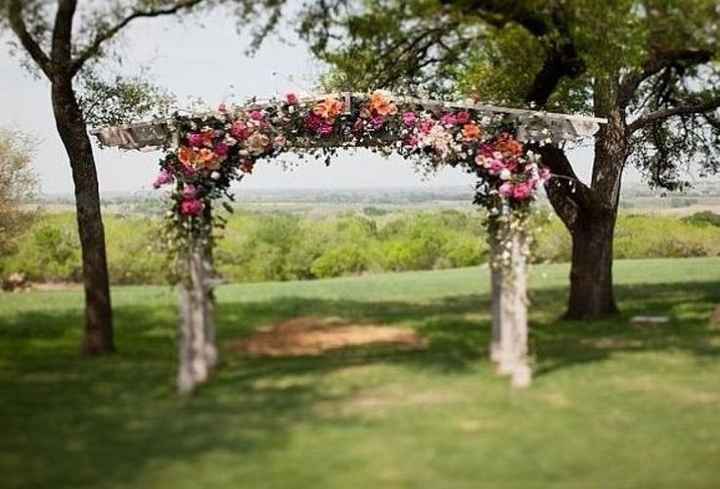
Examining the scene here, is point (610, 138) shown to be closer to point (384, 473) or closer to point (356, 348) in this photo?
point (356, 348)

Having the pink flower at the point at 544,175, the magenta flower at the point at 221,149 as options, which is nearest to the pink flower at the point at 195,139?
the magenta flower at the point at 221,149

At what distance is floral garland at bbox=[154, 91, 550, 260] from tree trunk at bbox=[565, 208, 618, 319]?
2834 mm

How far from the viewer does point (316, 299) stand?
31.6 feet

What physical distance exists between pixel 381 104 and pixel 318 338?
1.98m

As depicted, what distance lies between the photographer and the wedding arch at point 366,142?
7.67m

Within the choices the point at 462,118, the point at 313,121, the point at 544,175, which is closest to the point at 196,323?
the point at 313,121

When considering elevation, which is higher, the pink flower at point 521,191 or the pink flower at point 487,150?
the pink flower at point 487,150

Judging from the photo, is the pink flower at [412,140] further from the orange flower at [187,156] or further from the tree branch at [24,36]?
the tree branch at [24,36]

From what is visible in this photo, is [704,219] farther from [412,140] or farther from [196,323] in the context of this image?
[196,323]

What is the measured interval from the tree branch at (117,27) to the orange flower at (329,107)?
1.60m

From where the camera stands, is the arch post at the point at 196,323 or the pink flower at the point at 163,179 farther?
the pink flower at the point at 163,179

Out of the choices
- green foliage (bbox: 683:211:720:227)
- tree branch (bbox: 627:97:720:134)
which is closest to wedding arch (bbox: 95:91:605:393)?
tree branch (bbox: 627:97:720:134)

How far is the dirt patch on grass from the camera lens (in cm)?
816

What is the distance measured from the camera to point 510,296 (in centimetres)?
748
